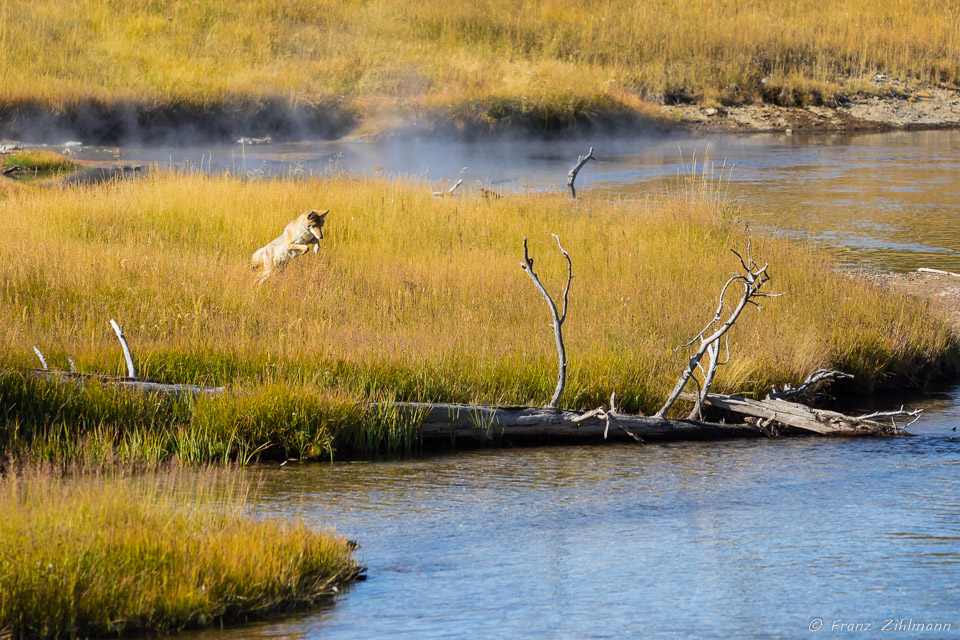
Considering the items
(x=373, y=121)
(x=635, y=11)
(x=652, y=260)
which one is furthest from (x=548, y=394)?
(x=635, y=11)

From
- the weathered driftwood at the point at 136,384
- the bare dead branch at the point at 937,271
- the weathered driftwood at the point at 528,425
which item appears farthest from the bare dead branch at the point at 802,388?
the bare dead branch at the point at 937,271

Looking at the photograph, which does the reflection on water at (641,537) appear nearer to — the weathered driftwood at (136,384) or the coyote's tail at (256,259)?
the weathered driftwood at (136,384)

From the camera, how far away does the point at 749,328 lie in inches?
397

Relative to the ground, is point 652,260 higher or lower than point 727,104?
lower

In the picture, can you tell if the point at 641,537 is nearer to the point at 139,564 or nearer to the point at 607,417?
the point at 607,417

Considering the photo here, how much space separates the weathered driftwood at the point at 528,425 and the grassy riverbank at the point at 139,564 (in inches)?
95.6

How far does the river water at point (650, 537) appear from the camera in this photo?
4992mm

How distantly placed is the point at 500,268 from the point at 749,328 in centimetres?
273

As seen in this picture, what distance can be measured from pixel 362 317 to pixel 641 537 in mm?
4346

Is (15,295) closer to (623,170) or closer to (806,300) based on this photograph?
(806,300)

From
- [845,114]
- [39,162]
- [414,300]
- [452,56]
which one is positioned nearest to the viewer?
[414,300]

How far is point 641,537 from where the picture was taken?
611cm

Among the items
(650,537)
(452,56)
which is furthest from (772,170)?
(650,537)

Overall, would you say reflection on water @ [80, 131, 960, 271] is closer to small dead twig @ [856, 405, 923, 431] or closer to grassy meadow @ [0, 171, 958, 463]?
grassy meadow @ [0, 171, 958, 463]
